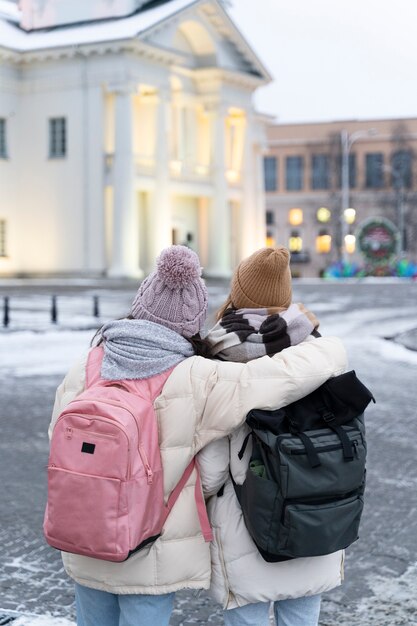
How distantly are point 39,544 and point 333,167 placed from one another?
72.4 metres

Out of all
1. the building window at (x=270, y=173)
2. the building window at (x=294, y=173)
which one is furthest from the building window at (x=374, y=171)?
the building window at (x=270, y=173)

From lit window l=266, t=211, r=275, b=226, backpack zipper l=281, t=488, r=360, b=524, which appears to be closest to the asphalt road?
backpack zipper l=281, t=488, r=360, b=524

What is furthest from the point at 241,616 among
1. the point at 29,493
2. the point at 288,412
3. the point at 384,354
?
the point at 384,354

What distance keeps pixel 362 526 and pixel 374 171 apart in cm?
7356

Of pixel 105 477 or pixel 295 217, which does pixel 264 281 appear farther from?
pixel 295 217

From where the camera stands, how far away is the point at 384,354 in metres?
17.0

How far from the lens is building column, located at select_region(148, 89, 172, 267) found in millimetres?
46031

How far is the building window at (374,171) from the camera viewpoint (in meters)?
77.9

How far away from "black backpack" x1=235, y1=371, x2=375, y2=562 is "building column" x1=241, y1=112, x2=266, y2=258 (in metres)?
48.0

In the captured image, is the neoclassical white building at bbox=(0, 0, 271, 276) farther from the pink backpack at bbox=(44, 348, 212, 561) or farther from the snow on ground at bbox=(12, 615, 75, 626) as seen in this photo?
the pink backpack at bbox=(44, 348, 212, 561)

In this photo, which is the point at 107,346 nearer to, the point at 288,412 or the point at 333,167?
the point at 288,412

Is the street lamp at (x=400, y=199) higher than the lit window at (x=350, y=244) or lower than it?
higher

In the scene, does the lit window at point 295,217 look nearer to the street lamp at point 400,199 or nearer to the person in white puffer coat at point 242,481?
the street lamp at point 400,199

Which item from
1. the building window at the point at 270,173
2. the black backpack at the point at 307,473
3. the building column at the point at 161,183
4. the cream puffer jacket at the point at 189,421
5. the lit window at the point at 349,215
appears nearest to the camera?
the black backpack at the point at 307,473
